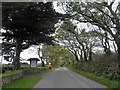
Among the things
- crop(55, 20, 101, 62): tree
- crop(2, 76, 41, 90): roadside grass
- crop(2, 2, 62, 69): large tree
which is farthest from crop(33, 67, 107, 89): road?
crop(55, 20, 101, 62): tree

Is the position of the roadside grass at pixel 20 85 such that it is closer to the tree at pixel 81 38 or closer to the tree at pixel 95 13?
the tree at pixel 95 13

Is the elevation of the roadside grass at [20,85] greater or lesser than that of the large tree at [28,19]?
lesser

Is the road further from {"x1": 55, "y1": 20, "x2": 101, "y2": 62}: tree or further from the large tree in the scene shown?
{"x1": 55, "y1": 20, "x2": 101, "y2": 62}: tree

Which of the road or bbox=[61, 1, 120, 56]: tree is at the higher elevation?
bbox=[61, 1, 120, 56]: tree

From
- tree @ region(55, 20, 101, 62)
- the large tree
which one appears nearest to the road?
the large tree

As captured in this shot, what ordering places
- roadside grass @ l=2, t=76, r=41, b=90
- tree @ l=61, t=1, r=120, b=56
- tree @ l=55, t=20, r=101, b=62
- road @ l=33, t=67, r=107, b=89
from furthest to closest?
tree @ l=55, t=20, r=101, b=62
tree @ l=61, t=1, r=120, b=56
road @ l=33, t=67, r=107, b=89
roadside grass @ l=2, t=76, r=41, b=90

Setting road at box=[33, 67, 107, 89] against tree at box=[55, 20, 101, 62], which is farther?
tree at box=[55, 20, 101, 62]

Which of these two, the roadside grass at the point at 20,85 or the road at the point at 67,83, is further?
the road at the point at 67,83

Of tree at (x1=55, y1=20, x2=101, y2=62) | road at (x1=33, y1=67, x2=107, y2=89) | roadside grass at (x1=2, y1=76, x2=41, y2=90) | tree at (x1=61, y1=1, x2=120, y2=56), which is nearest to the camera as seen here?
roadside grass at (x1=2, y1=76, x2=41, y2=90)

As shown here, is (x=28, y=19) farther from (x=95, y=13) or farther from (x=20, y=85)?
(x=20, y=85)

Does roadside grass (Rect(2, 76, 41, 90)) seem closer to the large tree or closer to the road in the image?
the road

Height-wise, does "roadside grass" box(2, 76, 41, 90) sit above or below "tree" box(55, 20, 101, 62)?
below

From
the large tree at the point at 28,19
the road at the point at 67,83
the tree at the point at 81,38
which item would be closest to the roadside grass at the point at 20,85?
the road at the point at 67,83

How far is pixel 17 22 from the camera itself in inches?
1447
